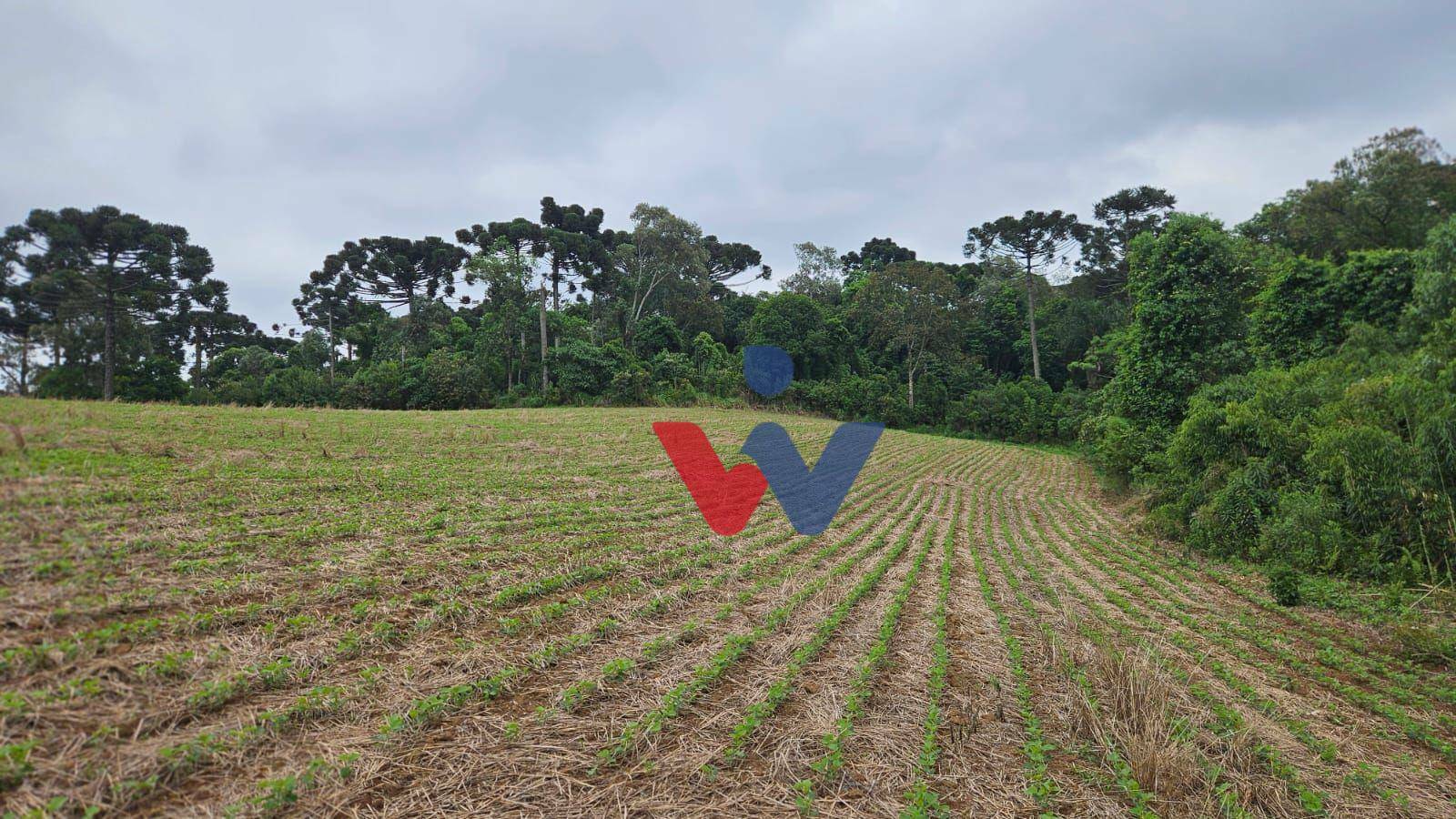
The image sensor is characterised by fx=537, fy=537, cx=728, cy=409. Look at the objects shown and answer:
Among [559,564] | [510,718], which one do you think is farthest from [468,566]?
[510,718]

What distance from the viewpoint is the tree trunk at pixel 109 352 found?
30.3 feet

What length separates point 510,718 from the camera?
3.32 meters

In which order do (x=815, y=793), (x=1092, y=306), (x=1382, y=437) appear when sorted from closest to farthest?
1. (x=815, y=793)
2. (x=1382, y=437)
3. (x=1092, y=306)

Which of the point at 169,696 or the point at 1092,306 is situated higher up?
the point at 1092,306

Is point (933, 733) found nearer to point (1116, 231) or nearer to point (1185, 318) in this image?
point (1185, 318)

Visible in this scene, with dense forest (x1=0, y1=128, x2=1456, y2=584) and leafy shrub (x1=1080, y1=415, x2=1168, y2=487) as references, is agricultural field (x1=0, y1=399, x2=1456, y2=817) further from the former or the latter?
leafy shrub (x1=1080, y1=415, x2=1168, y2=487)

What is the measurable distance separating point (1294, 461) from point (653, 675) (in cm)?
1200

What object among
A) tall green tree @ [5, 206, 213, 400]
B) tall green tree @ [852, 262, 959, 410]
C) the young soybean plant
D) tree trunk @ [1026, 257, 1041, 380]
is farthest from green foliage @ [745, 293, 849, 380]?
the young soybean plant

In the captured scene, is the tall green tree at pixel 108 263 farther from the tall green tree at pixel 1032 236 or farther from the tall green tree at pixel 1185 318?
the tall green tree at pixel 1032 236

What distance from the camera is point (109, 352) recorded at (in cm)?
1088

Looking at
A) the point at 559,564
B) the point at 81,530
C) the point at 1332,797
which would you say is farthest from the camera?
the point at 559,564

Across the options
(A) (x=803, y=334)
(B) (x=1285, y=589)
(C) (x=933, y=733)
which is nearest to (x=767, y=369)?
(A) (x=803, y=334)

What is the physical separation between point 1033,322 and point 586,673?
52.2m

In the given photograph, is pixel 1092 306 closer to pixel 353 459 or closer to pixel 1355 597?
pixel 1355 597
